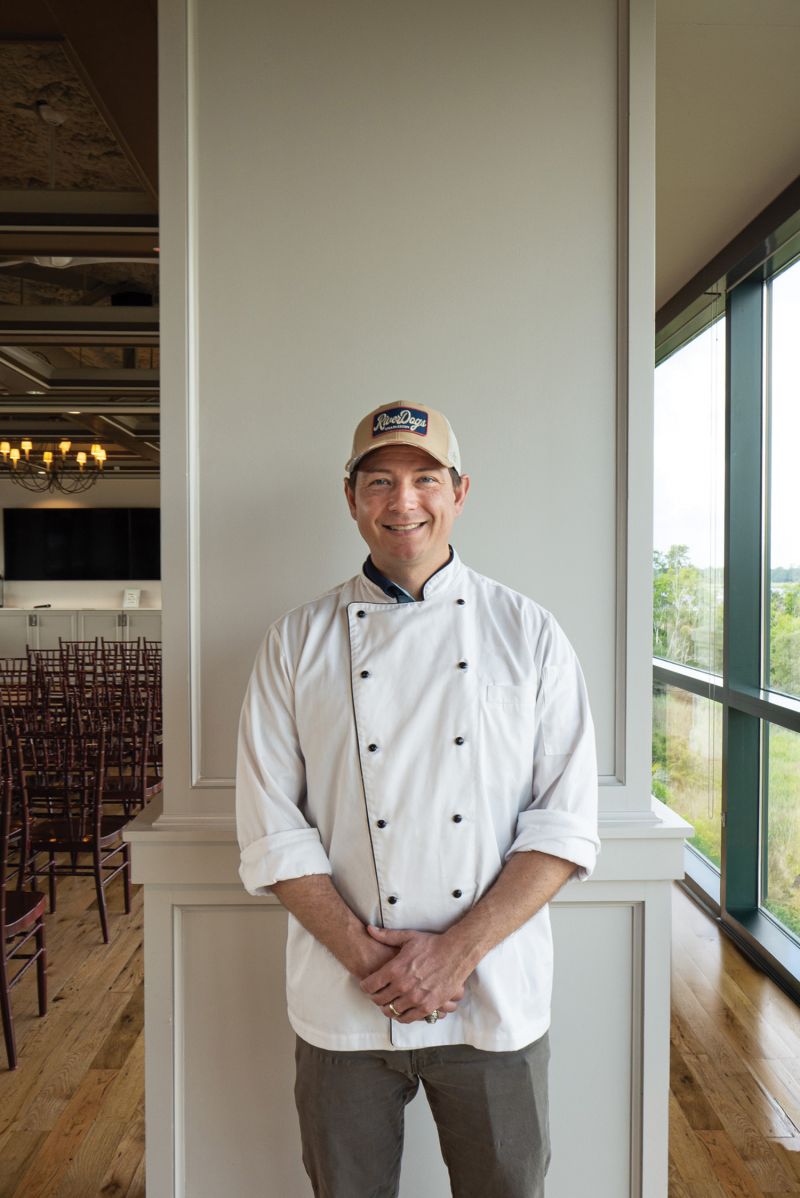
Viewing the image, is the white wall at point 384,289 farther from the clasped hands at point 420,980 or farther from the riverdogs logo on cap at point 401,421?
the clasped hands at point 420,980

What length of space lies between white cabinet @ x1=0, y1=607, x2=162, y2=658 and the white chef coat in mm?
13039

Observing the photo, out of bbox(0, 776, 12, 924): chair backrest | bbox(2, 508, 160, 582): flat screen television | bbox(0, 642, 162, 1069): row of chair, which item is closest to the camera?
bbox(0, 776, 12, 924): chair backrest

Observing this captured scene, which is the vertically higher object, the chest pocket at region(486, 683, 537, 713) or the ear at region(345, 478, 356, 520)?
the ear at region(345, 478, 356, 520)

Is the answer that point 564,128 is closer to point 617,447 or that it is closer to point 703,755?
point 617,447

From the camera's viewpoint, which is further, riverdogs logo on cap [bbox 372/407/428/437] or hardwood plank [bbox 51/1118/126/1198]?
hardwood plank [bbox 51/1118/126/1198]

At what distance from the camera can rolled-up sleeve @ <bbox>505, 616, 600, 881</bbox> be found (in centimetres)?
156

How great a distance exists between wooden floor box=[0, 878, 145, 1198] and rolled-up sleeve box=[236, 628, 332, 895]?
1.54m

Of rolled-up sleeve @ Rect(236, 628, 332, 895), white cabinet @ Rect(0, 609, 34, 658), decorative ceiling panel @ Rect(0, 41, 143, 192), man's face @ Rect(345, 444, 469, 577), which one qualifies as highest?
decorative ceiling panel @ Rect(0, 41, 143, 192)

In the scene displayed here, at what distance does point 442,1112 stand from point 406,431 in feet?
4.07

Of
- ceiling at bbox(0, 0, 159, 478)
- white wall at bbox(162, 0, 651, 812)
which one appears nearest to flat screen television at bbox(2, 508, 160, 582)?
ceiling at bbox(0, 0, 159, 478)

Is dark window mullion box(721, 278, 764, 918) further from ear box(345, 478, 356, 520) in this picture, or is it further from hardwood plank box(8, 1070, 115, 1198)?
ear box(345, 478, 356, 520)

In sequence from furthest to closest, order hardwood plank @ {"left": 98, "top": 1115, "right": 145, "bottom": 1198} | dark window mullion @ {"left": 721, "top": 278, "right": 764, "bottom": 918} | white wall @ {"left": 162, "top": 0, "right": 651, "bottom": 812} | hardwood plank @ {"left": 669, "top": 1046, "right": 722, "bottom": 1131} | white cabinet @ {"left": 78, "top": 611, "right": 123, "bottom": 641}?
white cabinet @ {"left": 78, "top": 611, "right": 123, "bottom": 641}, dark window mullion @ {"left": 721, "top": 278, "right": 764, "bottom": 918}, hardwood plank @ {"left": 669, "top": 1046, "right": 722, "bottom": 1131}, hardwood plank @ {"left": 98, "top": 1115, "right": 145, "bottom": 1198}, white wall @ {"left": 162, "top": 0, "right": 651, "bottom": 812}

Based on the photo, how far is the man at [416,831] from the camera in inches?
61.3

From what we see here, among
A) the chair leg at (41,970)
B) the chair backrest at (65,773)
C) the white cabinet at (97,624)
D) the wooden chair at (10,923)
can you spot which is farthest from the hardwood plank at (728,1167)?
the white cabinet at (97,624)
